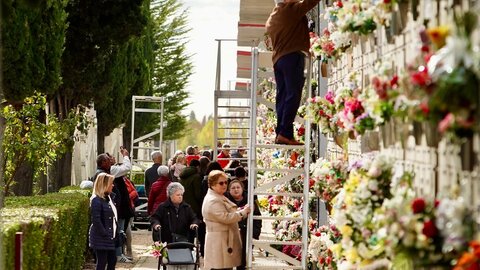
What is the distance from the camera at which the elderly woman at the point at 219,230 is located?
594 inches

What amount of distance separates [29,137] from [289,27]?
8.49 metres

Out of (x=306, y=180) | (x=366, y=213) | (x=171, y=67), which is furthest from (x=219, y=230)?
(x=171, y=67)

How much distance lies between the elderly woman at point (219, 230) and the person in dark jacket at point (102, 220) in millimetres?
1706

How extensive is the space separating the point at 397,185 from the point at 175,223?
8613mm

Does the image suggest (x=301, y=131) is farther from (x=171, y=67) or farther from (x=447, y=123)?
(x=171, y=67)

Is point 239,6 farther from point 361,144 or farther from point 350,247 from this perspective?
point 350,247

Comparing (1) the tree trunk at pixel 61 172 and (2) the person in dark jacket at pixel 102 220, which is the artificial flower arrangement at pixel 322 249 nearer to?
(2) the person in dark jacket at pixel 102 220

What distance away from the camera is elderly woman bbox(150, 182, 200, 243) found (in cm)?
1698

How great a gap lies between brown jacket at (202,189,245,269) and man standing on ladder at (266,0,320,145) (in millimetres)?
1307

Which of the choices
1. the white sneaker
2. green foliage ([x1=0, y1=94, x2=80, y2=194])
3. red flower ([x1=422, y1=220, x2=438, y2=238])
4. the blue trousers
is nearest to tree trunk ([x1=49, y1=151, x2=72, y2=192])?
green foliage ([x1=0, y1=94, x2=80, y2=194])

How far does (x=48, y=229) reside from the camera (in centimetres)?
1412

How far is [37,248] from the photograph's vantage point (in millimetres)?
12734

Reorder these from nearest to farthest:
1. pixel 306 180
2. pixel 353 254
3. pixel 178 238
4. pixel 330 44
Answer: pixel 353 254 → pixel 330 44 → pixel 306 180 → pixel 178 238

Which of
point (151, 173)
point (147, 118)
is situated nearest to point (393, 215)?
point (151, 173)
